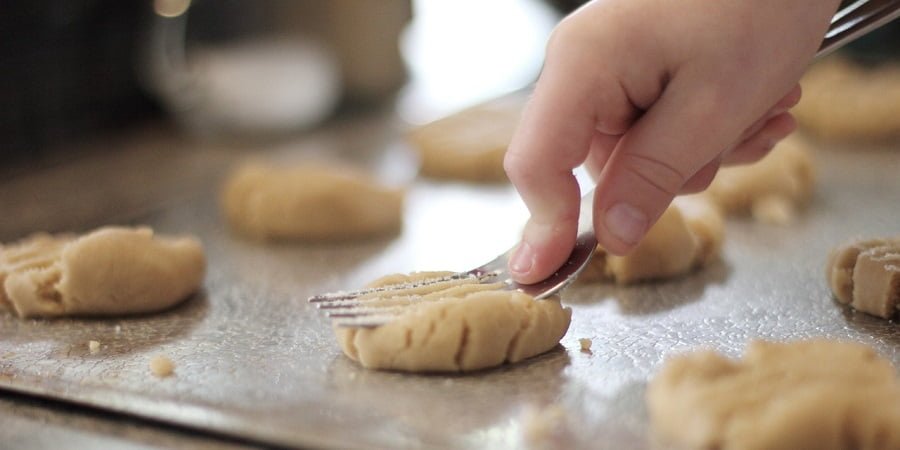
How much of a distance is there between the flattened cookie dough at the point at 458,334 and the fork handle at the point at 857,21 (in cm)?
42

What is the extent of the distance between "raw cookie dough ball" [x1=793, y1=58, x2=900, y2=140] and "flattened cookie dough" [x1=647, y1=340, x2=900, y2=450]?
150cm

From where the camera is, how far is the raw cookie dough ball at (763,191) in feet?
5.79

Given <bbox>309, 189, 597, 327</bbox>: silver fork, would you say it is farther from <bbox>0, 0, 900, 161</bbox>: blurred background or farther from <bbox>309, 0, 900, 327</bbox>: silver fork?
<bbox>0, 0, 900, 161</bbox>: blurred background

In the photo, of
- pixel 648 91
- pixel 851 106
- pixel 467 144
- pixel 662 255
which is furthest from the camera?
pixel 851 106

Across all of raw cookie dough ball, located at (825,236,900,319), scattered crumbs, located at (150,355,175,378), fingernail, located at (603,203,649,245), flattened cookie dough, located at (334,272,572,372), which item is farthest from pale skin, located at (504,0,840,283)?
scattered crumbs, located at (150,355,175,378)

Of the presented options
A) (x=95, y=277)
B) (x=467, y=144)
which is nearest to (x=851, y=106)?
(x=467, y=144)

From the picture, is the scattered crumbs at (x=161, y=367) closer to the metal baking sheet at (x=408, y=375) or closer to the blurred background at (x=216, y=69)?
the metal baking sheet at (x=408, y=375)

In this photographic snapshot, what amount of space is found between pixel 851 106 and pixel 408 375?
5.37 feet

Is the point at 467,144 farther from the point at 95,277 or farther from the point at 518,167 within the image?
the point at 518,167

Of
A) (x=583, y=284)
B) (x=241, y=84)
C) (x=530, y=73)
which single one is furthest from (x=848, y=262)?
(x=530, y=73)

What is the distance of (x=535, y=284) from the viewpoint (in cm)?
115

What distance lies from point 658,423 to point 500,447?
0.15 meters

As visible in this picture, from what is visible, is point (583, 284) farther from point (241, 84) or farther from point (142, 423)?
point (241, 84)

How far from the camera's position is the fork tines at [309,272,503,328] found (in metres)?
1.08
